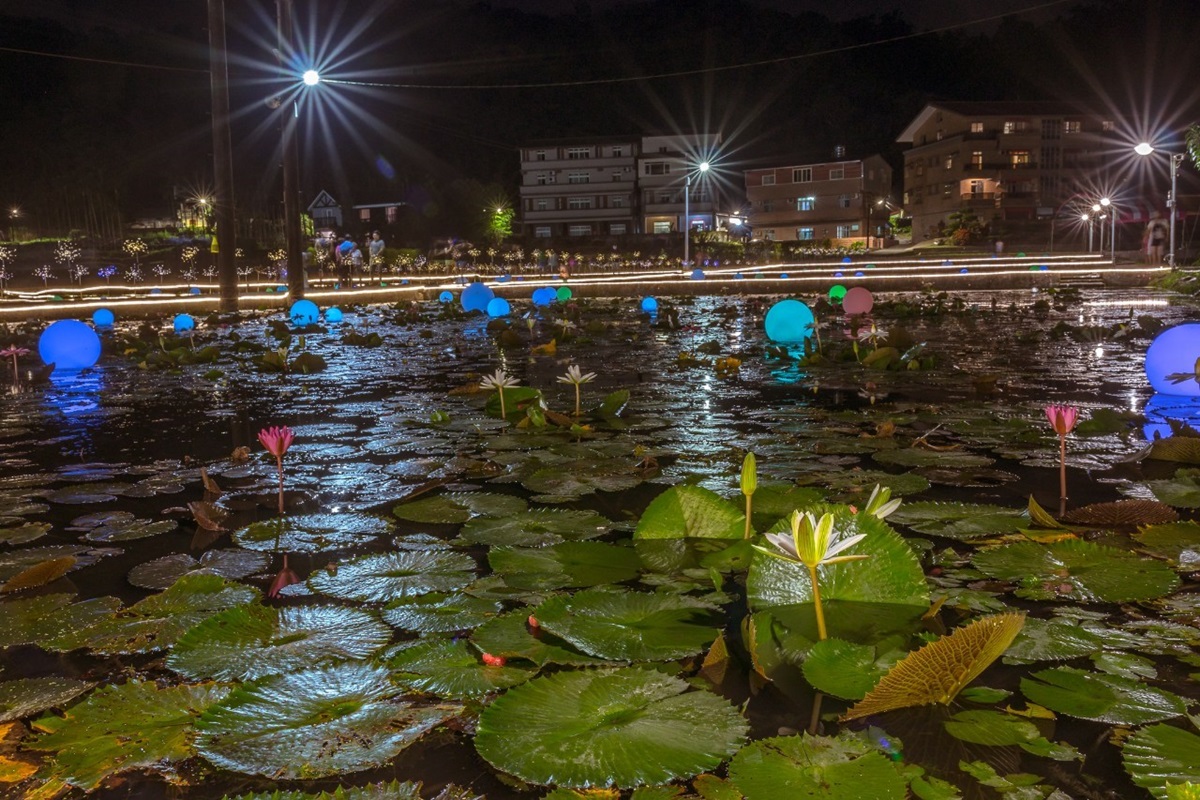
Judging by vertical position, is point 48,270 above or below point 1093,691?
above

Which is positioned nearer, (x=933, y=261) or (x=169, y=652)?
(x=169, y=652)

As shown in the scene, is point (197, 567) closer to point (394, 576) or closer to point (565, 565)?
point (394, 576)

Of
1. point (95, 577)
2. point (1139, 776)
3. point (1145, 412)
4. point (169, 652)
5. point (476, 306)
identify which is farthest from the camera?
point (476, 306)

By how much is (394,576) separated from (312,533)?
0.62 meters

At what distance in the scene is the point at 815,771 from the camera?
4.61ft

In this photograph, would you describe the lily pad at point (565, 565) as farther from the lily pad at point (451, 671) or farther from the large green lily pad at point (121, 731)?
the large green lily pad at point (121, 731)

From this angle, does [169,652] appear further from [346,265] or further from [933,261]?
[933,261]

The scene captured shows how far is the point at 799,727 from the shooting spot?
163cm

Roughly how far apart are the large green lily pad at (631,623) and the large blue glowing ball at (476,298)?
14343 millimetres

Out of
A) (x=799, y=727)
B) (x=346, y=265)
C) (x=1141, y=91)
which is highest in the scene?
(x=1141, y=91)

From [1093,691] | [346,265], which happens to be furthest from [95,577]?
[346,265]

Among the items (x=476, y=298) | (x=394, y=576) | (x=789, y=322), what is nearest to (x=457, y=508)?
(x=394, y=576)

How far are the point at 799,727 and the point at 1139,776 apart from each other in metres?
0.52

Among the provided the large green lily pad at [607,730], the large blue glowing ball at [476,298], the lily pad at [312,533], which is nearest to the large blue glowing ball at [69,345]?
the lily pad at [312,533]
